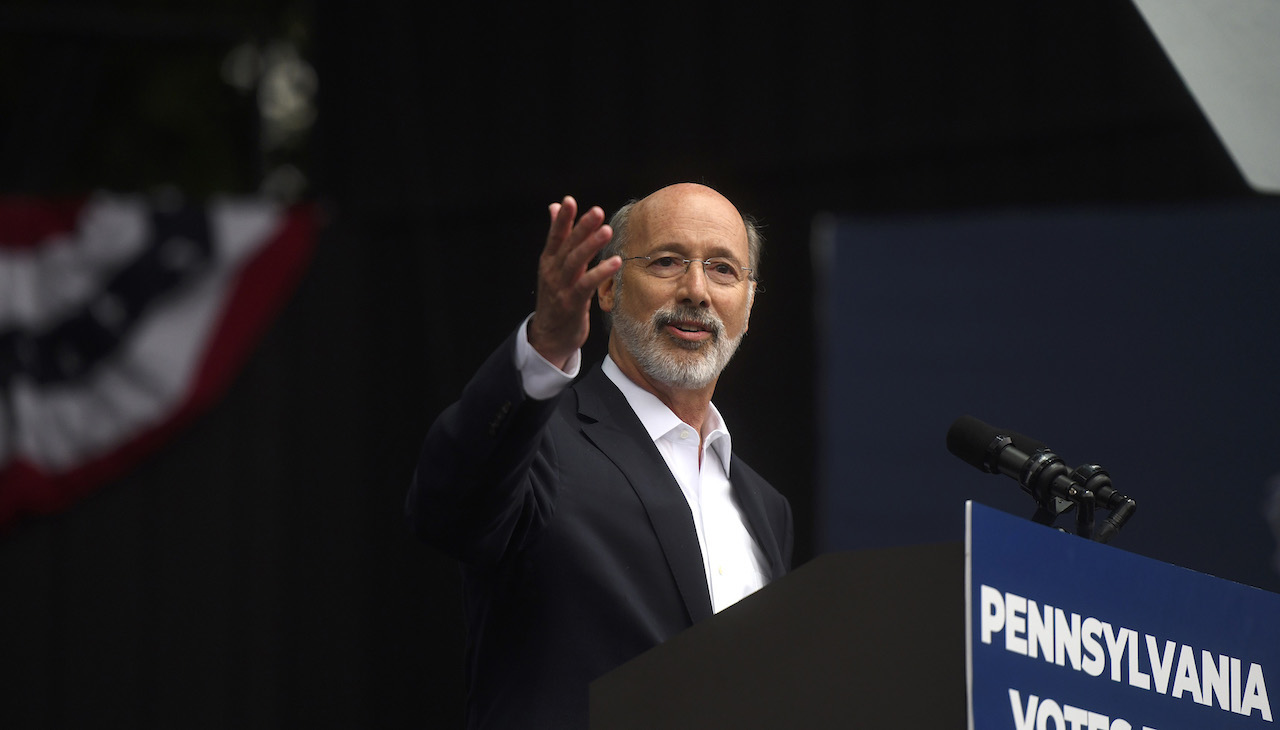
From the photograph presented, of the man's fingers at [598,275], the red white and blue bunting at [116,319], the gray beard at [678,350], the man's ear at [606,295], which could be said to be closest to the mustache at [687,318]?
the gray beard at [678,350]

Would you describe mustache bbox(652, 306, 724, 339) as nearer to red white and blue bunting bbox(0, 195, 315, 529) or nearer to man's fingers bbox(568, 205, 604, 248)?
man's fingers bbox(568, 205, 604, 248)

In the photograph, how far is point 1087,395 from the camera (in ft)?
13.4

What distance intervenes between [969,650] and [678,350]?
596 millimetres

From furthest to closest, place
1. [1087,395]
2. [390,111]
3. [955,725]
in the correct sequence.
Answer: [390,111], [1087,395], [955,725]

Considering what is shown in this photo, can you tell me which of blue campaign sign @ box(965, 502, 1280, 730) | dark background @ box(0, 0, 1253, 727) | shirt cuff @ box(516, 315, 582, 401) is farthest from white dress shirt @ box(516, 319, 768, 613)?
dark background @ box(0, 0, 1253, 727)

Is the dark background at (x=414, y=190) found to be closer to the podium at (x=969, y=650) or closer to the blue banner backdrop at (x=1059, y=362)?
the blue banner backdrop at (x=1059, y=362)

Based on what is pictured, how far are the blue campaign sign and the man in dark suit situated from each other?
0.47 meters

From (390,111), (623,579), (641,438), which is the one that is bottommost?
(623,579)

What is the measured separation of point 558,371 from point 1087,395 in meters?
2.88

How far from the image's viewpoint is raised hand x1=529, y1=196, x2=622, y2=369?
142 cm

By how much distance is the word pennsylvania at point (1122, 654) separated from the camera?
1286 mm

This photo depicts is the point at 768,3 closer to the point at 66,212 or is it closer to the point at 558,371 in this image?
the point at 66,212

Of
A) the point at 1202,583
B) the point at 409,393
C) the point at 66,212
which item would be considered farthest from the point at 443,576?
the point at 1202,583

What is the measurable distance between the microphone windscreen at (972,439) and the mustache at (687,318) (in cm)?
33
